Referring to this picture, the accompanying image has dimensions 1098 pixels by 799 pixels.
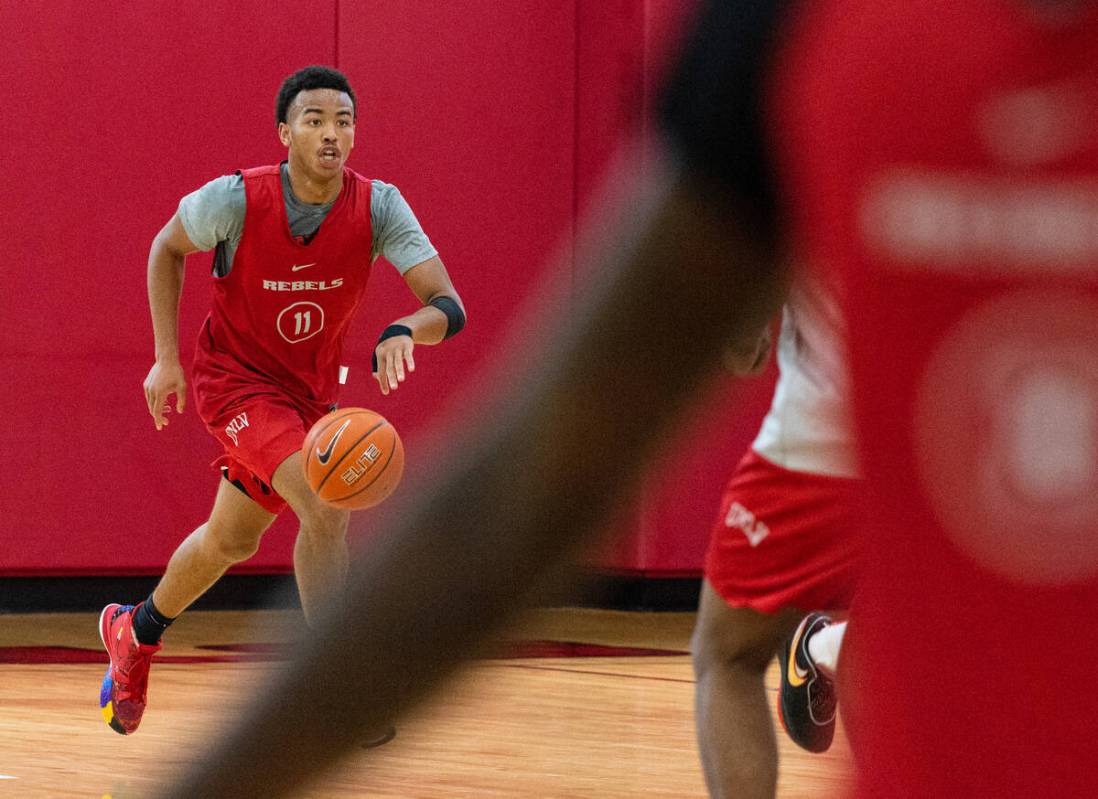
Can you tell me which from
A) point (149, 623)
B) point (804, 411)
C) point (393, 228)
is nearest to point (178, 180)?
point (393, 228)

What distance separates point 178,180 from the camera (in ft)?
25.1

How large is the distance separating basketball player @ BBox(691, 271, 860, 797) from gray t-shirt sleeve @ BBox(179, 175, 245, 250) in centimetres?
249

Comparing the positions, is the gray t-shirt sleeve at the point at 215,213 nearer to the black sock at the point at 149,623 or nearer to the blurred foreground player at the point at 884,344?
the black sock at the point at 149,623

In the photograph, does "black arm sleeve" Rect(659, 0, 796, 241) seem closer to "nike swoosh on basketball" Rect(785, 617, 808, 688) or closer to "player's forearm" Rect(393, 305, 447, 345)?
"nike swoosh on basketball" Rect(785, 617, 808, 688)

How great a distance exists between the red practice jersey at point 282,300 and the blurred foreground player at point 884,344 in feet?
13.4

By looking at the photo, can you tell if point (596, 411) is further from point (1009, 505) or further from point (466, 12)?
point (466, 12)

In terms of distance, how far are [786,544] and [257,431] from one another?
2.32m

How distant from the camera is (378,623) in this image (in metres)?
0.76

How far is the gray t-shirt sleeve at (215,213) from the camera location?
185 inches

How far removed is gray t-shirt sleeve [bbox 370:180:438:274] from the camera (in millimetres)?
4887

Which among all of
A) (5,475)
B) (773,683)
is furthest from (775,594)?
(5,475)

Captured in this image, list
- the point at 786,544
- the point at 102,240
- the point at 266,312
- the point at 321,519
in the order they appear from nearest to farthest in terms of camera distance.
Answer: the point at 786,544 < the point at 321,519 < the point at 266,312 < the point at 102,240

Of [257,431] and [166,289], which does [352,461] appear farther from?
[166,289]

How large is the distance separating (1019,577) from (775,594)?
172cm
